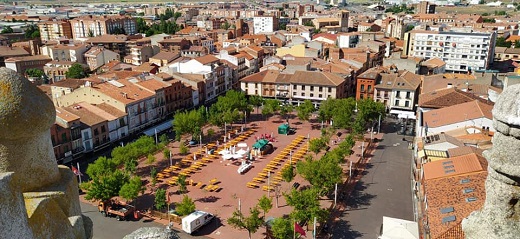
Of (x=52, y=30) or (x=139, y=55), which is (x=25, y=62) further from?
(x=52, y=30)

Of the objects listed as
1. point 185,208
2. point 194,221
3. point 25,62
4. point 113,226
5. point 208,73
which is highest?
point 208,73

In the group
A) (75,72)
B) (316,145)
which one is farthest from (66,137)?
(75,72)

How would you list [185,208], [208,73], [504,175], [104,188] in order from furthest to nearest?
[208,73], [104,188], [185,208], [504,175]

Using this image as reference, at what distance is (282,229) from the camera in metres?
29.3

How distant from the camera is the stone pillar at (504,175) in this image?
593 centimetres

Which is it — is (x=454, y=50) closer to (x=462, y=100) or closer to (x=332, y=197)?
(x=462, y=100)

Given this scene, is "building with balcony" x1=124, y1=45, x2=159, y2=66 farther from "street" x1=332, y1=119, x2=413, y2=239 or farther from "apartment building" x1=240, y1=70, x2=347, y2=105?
"street" x1=332, y1=119, x2=413, y2=239

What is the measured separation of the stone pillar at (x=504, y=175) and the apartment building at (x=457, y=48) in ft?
329

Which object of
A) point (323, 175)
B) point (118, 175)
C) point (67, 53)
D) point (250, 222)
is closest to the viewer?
point (250, 222)

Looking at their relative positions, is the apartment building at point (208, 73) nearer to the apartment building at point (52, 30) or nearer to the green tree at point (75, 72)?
the green tree at point (75, 72)

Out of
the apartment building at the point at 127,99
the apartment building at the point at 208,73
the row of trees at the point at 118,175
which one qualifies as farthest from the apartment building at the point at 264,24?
the row of trees at the point at 118,175

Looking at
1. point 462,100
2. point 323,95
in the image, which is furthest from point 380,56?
point 462,100

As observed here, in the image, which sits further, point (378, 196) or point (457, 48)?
point (457, 48)

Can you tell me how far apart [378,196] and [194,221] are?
1821 centimetres
